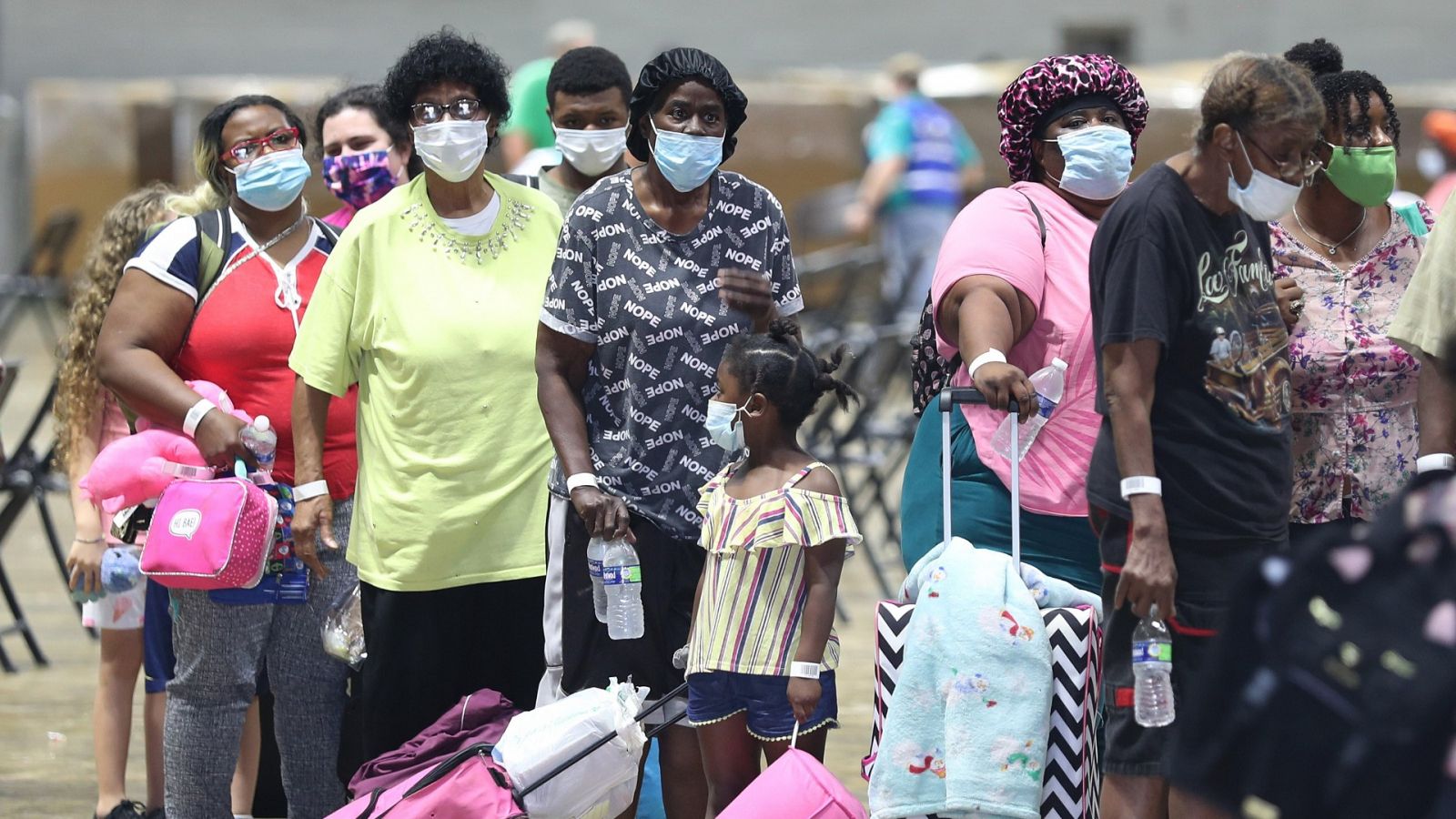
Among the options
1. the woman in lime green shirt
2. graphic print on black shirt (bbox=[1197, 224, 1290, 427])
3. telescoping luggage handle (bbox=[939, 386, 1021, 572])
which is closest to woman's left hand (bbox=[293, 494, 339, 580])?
the woman in lime green shirt

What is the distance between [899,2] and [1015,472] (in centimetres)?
1589

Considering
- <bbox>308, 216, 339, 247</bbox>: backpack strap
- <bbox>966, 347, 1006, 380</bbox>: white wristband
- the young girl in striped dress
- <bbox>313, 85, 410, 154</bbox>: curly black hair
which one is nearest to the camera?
<bbox>966, 347, 1006, 380</bbox>: white wristband

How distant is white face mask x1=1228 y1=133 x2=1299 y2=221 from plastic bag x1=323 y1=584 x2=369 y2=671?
2341 mm

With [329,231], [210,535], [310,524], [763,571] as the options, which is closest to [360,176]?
[329,231]

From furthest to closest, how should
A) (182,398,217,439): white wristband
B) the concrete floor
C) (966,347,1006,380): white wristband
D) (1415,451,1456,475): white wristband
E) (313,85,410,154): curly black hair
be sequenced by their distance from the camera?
the concrete floor, (313,85,410,154): curly black hair, (182,398,217,439): white wristband, (1415,451,1456,475): white wristband, (966,347,1006,380): white wristband

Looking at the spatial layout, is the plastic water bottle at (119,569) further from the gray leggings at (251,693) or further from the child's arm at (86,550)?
the gray leggings at (251,693)

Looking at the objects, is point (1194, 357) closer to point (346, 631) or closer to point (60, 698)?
point (346, 631)

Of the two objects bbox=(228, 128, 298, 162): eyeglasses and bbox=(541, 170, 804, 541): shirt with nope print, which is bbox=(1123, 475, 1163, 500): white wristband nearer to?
bbox=(541, 170, 804, 541): shirt with nope print

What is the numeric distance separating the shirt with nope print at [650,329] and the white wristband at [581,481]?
0.09 meters

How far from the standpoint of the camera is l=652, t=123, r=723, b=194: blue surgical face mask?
175 inches

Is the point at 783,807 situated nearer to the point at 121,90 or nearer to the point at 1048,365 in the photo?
the point at 1048,365

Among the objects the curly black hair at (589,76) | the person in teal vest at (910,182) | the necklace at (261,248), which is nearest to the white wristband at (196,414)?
the necklace at (261,248)

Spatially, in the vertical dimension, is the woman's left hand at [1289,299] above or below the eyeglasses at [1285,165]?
below

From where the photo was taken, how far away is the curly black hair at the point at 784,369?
4.32m
